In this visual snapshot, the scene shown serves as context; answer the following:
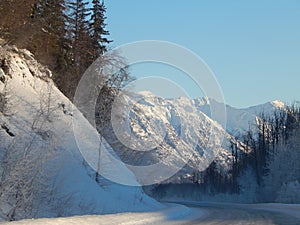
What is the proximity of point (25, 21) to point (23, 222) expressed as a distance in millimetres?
22684

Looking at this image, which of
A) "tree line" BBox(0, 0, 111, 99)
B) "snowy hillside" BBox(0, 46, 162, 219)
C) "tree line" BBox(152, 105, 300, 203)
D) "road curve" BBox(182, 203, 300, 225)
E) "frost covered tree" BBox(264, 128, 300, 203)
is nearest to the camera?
"snowy hillside" BBox(0, 46, 162, 219)

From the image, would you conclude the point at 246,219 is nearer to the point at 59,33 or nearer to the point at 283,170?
the point at 59,33

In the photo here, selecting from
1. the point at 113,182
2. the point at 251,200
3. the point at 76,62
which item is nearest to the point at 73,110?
the point at 113,182

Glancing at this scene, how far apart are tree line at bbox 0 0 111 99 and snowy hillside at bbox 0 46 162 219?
64.2 inches

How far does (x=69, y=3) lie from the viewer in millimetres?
53031

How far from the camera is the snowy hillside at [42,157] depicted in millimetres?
18766

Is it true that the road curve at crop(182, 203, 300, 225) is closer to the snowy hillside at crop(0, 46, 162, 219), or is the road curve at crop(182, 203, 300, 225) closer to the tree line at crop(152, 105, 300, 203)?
the snowy hillside at crop(0, 46, 162, 219)

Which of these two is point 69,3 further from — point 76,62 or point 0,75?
point 0,75

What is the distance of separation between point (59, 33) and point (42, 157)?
2451cm

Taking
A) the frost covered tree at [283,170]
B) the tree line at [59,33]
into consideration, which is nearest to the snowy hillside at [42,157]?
the tree line at [59,33]

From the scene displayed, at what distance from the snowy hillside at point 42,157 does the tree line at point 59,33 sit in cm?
163

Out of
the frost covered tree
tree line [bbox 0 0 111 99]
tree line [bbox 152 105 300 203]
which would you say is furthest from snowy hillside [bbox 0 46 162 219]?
tree line [bbox 152 105 300 203]

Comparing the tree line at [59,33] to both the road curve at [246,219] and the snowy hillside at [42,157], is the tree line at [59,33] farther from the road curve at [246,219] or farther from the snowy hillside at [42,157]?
the road curve at [246,219]

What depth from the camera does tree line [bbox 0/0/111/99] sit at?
109 feet
